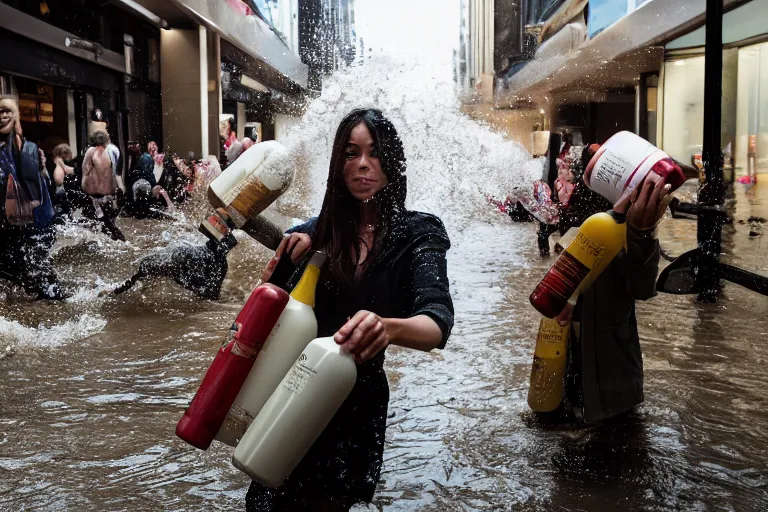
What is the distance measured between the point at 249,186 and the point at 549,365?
172 centimetres

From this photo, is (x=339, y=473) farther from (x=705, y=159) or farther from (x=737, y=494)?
(x=705, y=159)

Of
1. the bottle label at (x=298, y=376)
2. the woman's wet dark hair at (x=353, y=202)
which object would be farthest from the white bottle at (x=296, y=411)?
the woman's wet dark hair at (x=353, y=202)

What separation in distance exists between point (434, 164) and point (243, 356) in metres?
14.7

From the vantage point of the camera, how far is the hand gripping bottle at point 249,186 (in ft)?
9.10

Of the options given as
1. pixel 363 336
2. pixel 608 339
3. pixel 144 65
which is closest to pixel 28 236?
pixel 608 339

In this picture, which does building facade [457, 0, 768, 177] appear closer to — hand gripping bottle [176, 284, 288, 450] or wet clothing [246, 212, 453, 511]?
wet clothing [246, 212, 453, 511]

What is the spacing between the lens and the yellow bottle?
3.78m

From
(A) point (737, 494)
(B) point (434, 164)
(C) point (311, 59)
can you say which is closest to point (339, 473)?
(A) point (737, 494)

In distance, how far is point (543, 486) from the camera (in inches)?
131

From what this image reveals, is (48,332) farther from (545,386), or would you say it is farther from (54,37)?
(54,37)

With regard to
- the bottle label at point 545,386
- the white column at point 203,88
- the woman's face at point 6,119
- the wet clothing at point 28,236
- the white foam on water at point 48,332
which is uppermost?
the white column at point 203,88

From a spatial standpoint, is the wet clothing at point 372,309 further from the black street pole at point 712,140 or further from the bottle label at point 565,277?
the black street pole at point 712,140

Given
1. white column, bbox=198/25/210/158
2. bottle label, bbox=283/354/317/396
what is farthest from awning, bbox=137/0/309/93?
bottle label, bbox=283/354/317/396

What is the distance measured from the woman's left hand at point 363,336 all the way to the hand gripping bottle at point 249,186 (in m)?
1.06
